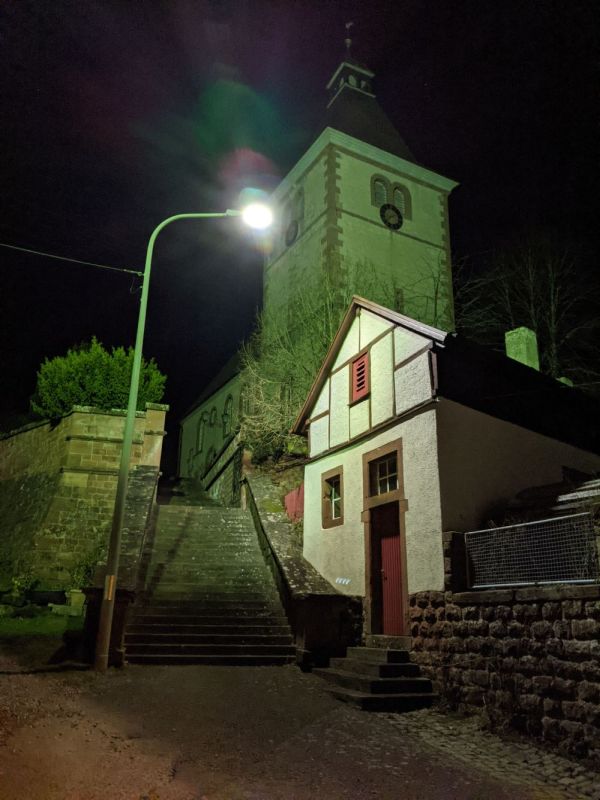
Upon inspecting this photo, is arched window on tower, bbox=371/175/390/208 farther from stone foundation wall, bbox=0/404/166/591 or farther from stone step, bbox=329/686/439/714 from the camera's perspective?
stone step, bbox=329/686/439/714

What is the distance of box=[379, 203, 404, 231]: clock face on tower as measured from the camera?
2850 centimetres

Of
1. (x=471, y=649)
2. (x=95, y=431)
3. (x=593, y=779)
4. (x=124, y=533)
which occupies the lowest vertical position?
(x=593, y=779)

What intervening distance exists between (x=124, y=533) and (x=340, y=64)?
3289 cm

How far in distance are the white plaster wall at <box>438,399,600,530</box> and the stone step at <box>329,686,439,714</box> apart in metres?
2.39

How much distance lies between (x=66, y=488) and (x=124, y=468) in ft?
24.8

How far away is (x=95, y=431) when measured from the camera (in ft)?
55.3

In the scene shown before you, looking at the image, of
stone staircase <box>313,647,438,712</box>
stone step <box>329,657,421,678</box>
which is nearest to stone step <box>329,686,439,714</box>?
stone staircase <box>313,647,438,712</box>

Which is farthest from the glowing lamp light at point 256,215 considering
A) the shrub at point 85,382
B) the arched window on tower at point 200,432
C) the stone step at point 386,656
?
the arched window on tower at point 200,432

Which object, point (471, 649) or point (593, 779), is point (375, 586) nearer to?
point (471, 649)

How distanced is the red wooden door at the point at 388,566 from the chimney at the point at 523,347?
557 centimetres

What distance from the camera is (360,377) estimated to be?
482 inches

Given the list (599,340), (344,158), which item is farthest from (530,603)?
(344,158)

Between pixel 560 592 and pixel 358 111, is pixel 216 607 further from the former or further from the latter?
pixel 358 111

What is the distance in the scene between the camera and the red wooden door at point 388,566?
387 inches
